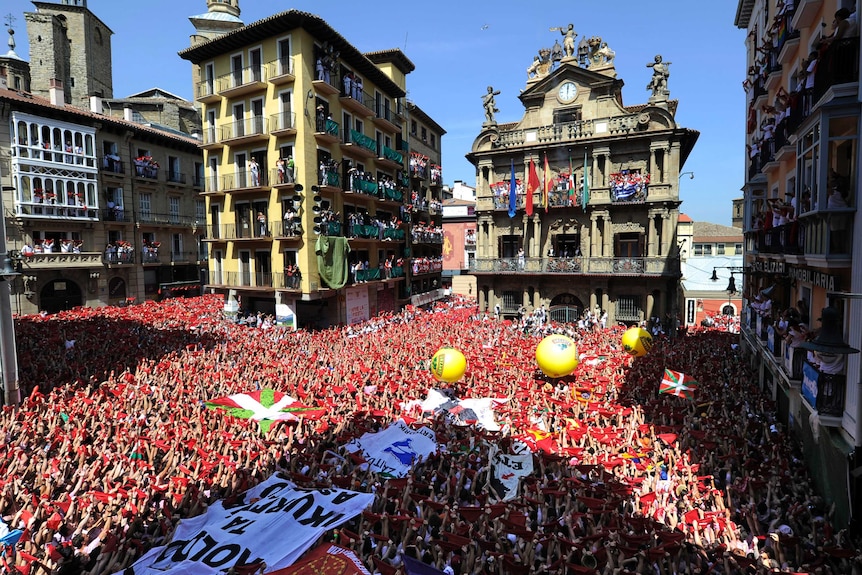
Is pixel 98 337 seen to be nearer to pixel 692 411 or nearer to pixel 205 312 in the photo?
pixel 205 312

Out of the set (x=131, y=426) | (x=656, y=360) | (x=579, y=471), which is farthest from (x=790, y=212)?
(x=131, y=426)

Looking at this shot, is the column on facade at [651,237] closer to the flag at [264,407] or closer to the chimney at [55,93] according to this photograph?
the flag at [264,407]

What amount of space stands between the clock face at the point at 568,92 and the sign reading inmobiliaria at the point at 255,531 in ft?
92.2

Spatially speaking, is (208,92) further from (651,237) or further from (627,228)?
(651,237)

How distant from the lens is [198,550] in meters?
7.12

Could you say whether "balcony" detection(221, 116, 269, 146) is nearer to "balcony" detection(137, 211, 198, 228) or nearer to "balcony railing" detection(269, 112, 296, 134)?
"balcony railing" detection(269, 112, 296, 134)

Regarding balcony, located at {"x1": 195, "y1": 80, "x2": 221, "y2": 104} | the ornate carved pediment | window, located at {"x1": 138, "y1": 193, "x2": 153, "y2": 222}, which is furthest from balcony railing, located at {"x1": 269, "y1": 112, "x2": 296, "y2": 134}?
the ornate carved pediment

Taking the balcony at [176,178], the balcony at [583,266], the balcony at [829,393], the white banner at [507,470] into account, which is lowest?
the white banner at [507,470]

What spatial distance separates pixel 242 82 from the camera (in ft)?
90.6

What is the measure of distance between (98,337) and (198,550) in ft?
57.5

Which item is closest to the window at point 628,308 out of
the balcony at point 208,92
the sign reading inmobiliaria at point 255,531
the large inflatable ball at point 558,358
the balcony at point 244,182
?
the large inflatable ball at point 558,358

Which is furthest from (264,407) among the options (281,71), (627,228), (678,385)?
(627,228)

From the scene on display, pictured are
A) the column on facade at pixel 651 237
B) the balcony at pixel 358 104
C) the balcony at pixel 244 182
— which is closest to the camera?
the balcony at pixel 244 182

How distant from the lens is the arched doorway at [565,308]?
1223 inches
